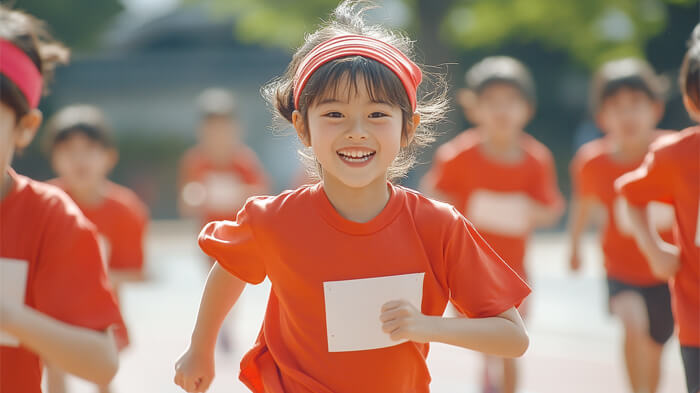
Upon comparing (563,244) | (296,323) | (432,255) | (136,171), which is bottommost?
(296,323)

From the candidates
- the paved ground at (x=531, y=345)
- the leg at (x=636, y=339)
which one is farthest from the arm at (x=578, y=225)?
the paved ground at (x=531, y=345)

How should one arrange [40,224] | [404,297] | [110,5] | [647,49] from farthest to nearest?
[110,5]
[647,49]
[404,297]
[40,224]

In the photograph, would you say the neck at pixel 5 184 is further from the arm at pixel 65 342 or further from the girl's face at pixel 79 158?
the girl's face at pixel 79 158

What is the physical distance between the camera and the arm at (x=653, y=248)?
3.39m

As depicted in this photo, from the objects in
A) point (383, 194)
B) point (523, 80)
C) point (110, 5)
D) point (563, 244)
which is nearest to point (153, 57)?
point (110, 5)

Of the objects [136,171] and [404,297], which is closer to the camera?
[404,297]

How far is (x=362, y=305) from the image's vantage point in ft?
8.21

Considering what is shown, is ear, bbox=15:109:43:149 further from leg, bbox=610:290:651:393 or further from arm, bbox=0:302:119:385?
leg, bbox=610:290:651:393

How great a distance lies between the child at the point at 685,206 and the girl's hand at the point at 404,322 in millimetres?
1399

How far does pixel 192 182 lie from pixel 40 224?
5368mm

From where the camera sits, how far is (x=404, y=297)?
98.2 inches

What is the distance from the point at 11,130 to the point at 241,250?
70 cm

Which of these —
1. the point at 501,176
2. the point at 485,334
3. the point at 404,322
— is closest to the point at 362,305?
the point at 404,322

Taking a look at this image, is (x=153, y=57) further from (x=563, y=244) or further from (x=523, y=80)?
(x=523, y=80)
